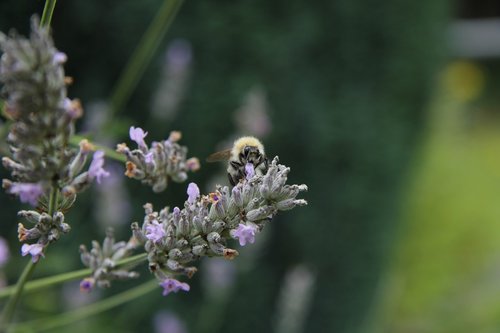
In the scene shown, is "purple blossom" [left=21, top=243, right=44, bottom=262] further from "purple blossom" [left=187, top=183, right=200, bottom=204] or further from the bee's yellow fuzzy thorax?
the bee's yellow fuzzy thorax

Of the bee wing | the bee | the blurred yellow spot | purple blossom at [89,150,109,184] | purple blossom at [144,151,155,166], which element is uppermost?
the blurred yellow spot

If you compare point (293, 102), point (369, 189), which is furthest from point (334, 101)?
point (369, 189)

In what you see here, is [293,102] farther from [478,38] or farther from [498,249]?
[478,38]

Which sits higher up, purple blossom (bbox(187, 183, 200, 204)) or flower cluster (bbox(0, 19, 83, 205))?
purple blossom (bbox(187, 183, 200, 204))

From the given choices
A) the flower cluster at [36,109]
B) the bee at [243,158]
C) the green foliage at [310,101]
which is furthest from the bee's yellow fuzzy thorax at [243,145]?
the green foliage at [310,101]

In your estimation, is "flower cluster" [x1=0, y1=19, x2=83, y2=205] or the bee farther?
the bee

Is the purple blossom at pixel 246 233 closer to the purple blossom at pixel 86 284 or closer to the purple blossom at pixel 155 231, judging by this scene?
the purple blossom at pixel 155 231

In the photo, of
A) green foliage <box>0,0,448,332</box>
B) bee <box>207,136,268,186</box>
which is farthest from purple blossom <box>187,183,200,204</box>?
green foliage <box>0,0,448,332</box>

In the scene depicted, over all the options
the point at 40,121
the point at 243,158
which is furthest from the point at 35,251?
the point at 243,158
